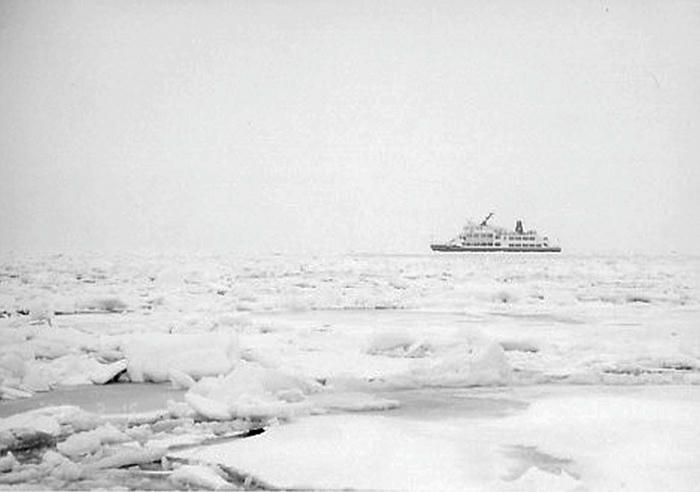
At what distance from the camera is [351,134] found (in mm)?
3309

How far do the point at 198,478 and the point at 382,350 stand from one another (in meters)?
0.94

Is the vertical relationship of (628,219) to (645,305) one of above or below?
above

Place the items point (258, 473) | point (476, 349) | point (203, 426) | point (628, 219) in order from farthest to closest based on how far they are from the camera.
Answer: point (628, 219), point (476, 349), point (203, 426), point (258, 473)

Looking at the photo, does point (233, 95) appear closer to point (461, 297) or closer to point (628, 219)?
point (461, 297)

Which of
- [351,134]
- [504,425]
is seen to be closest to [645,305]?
[504,425]

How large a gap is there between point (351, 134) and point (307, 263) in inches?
23.6

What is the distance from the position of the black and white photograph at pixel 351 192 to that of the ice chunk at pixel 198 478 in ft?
1.86

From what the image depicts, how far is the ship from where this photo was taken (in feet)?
10.6

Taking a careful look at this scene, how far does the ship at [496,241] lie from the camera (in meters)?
3.22

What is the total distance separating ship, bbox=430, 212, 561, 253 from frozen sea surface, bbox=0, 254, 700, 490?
45 millimetres

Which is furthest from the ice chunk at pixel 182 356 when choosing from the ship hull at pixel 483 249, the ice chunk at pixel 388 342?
the ship hull at pixel 483 249

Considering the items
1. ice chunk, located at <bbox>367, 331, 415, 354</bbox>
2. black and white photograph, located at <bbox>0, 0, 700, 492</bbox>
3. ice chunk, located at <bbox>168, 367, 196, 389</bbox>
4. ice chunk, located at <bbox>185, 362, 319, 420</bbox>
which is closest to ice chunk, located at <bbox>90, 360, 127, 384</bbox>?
black and white photograph, located at <bbox>0, 0, 700, 492</bbox>

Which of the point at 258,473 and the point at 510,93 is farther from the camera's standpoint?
the point at 510,93

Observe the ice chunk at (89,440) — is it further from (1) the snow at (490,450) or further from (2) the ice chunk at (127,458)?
(1) the snow at (490,450)
